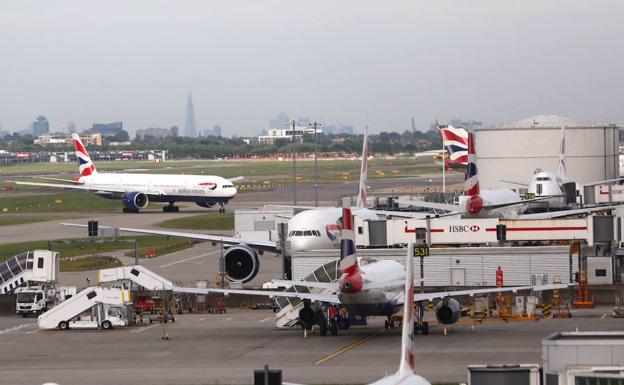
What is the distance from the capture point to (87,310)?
5903 cm

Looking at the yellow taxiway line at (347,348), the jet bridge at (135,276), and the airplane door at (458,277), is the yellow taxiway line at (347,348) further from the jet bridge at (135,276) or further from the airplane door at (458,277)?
the jet bridge at (135,276)

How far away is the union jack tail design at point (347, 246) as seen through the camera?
3925 cm

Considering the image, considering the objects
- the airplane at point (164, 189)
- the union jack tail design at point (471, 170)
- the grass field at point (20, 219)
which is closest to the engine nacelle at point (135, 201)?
the airplane at point (164, 189)

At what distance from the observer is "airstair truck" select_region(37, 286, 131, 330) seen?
5819 centimetres

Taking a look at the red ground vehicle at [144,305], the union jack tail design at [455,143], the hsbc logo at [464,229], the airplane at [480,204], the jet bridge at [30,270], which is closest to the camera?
the airplane at [480,204]

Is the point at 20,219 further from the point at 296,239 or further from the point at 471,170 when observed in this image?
the point at 471,170

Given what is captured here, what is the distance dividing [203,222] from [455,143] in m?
53.5

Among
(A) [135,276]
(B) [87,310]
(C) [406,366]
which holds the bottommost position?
(B) [87,310]

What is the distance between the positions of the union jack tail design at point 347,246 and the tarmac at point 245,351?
3.38 m

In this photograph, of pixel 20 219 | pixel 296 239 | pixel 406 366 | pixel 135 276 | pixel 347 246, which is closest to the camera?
pixel 406 366

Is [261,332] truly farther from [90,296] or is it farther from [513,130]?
[513,130]

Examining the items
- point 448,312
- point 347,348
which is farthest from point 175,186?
point 347,348

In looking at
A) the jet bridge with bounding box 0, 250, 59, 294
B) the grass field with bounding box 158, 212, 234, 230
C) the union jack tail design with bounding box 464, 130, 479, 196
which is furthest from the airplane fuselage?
the union jack tail design with bounding box 464, 130, 479, 196

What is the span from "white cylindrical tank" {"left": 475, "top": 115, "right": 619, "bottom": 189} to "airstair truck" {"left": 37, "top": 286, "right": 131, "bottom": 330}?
71.1 meters
